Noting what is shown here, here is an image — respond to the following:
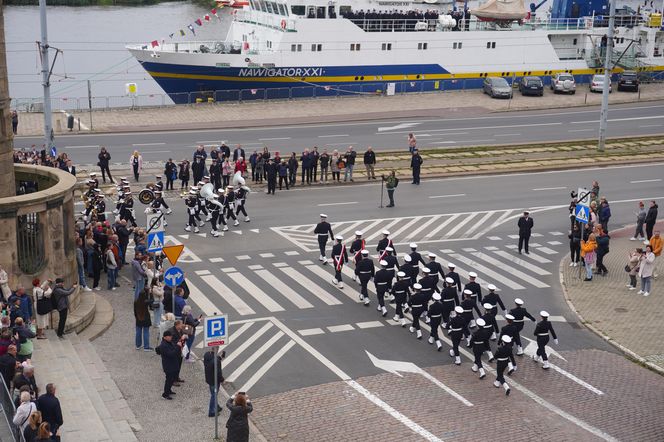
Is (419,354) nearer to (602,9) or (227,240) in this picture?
(227,240)

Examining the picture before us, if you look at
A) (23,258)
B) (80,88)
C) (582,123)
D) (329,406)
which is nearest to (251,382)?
(329,406)

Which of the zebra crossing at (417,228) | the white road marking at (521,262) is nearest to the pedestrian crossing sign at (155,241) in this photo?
the zebra crossing at (417,228)

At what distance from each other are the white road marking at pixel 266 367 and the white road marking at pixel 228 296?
2.44 meters

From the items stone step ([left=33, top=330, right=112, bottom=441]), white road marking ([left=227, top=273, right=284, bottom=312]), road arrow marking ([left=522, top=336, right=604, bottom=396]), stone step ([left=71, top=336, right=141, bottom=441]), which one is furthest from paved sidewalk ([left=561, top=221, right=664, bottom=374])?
stone step ([left=33, top=330, right=112, bottom=441])

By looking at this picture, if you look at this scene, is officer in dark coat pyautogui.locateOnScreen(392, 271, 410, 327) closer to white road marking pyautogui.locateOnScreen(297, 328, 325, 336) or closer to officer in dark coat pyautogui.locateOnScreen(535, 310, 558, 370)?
white road marking pyautogui.locateOnScreen(297, 328, 325, 336)

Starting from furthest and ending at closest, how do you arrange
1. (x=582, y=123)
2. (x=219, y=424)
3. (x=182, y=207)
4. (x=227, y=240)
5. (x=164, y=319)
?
(x=582, y=123) → (x=182, y=207) → (x=227, y=240) → (x=164, y=319) → (x=219, y=424)

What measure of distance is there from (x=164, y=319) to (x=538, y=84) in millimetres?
49094

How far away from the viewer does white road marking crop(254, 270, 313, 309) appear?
25.5 m

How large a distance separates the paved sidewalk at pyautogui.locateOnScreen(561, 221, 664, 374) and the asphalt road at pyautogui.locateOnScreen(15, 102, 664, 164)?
20260 mm

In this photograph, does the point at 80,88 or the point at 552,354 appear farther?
the point at 80,88

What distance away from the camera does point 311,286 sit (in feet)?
88.5

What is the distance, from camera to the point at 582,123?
57.0 meters

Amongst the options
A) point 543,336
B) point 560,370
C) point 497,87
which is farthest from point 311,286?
point 497,87

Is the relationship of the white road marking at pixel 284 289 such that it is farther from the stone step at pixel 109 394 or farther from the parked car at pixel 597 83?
the parked car at pixel 597 83
